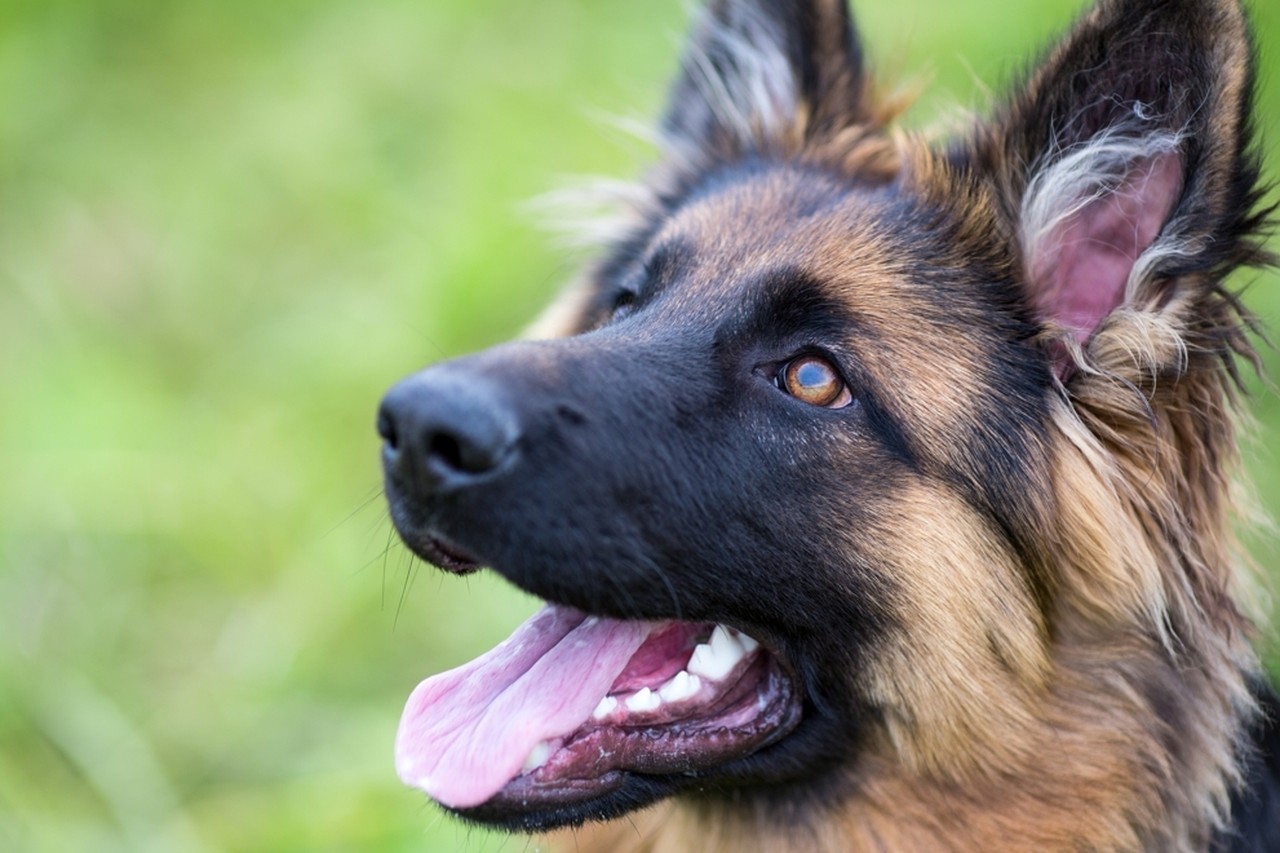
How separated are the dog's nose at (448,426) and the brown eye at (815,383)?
845mm

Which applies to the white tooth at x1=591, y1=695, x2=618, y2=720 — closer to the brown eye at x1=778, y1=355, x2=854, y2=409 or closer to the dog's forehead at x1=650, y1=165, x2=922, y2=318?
the brown eye at x1=778, y1=355, x2=854, y2=409

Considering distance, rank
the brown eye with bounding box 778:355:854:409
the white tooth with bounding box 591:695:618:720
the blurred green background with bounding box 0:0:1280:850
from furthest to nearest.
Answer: the blurred green background with bounding box 0:0:1280:850 < the brown eye with bounding box 778:355:854:409 < the white tooth with bounding box 591:695:618:720

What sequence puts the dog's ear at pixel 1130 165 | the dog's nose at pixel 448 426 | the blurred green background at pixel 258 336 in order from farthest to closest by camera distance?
the blurred green background at pixel 258 336 → the dog's ear at pixel 1130 165 → the dog's nose at pixel 448 426

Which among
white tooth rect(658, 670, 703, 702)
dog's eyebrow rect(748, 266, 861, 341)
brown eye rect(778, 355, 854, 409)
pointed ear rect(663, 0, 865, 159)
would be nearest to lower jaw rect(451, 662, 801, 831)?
white tooth rect(658, 670, 703, 702)

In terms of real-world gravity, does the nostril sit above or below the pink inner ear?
above

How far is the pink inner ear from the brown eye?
0.65 m

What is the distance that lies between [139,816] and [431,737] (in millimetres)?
2192

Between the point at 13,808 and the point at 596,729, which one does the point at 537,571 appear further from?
the point at 13,808

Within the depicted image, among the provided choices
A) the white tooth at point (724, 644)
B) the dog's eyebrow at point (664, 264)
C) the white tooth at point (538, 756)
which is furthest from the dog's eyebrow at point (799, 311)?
the white tooth at point (538, 756)

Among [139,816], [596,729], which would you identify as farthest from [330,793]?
[596,729]

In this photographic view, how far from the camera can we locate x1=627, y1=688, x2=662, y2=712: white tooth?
326cm

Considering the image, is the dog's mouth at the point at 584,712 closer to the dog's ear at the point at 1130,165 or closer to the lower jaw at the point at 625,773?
the lower jaw at the point at 625,773

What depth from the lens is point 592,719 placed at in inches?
126

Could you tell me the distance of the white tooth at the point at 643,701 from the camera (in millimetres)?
3262
